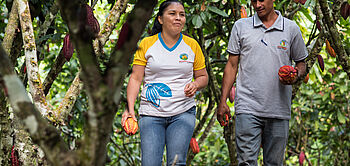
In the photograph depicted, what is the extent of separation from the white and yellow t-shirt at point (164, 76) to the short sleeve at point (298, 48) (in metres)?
0.64

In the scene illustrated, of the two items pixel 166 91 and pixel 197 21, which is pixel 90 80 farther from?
pixel 197 21

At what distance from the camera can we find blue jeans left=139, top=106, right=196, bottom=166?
248 cm

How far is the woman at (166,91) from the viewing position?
249 cm

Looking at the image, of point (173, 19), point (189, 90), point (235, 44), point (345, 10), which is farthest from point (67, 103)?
point (345, 10)

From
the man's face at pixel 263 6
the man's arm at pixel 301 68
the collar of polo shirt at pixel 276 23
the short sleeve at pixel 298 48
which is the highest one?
the man's face at pixel 263 6

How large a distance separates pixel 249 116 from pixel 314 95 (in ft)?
10.8

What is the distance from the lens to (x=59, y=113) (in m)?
2.26

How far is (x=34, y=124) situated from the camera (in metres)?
0.71

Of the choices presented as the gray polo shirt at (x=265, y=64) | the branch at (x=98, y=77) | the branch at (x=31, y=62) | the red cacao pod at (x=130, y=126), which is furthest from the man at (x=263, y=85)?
the branch at (x=98, y=77)

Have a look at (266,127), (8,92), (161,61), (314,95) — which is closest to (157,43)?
(161,61)

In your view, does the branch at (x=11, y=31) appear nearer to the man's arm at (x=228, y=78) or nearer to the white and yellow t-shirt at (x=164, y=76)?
the white and yellow t-shirt at (x=164, y=76)

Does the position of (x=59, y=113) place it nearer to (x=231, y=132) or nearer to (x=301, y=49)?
(x=301, y=49)

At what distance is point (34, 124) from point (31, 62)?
60.4 inches

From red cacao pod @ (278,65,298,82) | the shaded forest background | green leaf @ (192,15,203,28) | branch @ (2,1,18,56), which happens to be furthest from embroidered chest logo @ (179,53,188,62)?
branch @ (2,1,18,56)
